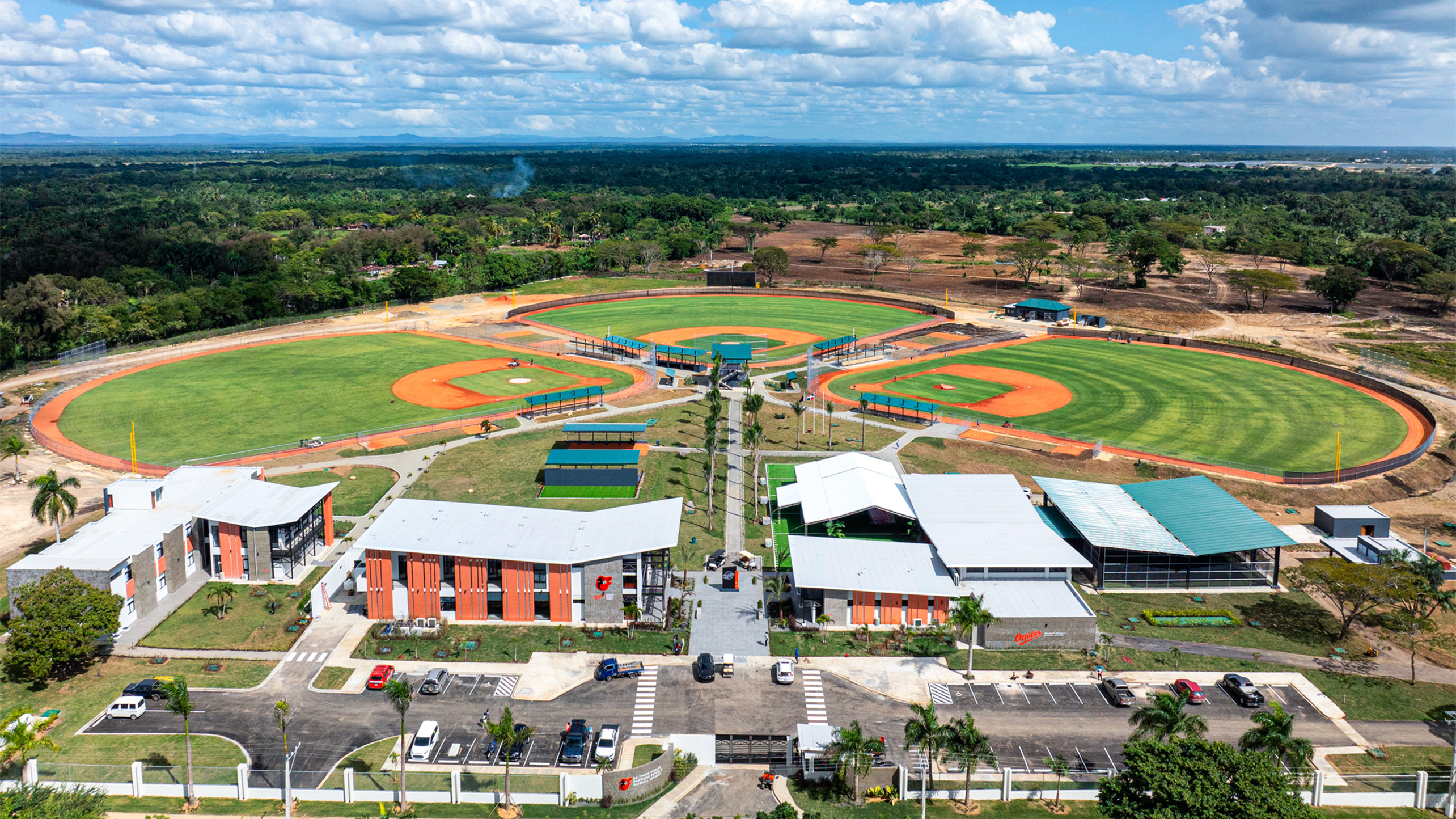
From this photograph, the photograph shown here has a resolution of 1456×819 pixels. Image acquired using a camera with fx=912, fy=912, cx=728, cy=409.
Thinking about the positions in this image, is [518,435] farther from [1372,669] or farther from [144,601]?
[1372,669]

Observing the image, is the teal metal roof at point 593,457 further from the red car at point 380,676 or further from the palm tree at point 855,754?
the palm tree at point 855,754

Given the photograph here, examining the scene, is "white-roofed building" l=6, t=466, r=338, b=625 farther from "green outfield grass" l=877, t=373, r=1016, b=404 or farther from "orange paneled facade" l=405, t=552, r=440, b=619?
"green outfield grass" l=877, t=373, r=1016, b=404

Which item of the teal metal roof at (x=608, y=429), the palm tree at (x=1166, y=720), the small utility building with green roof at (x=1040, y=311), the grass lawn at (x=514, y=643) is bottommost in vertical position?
the grass lawn at (x=514, y=643)

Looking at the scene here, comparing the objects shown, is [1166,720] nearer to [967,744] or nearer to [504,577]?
[967,744]

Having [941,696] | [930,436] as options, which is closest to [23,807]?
[941,696]

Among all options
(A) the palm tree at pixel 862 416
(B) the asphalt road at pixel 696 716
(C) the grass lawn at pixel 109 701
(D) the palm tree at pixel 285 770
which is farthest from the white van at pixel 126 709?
(A) the palm tree at pixel 862 416

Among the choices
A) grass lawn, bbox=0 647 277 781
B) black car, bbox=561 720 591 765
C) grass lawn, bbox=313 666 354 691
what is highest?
black car, bbox=561 720 591 765

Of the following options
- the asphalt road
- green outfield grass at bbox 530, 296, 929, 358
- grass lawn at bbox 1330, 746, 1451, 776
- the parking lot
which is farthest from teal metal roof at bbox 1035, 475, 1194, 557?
green outfield grass at bbox 530, 296, 929, 358
